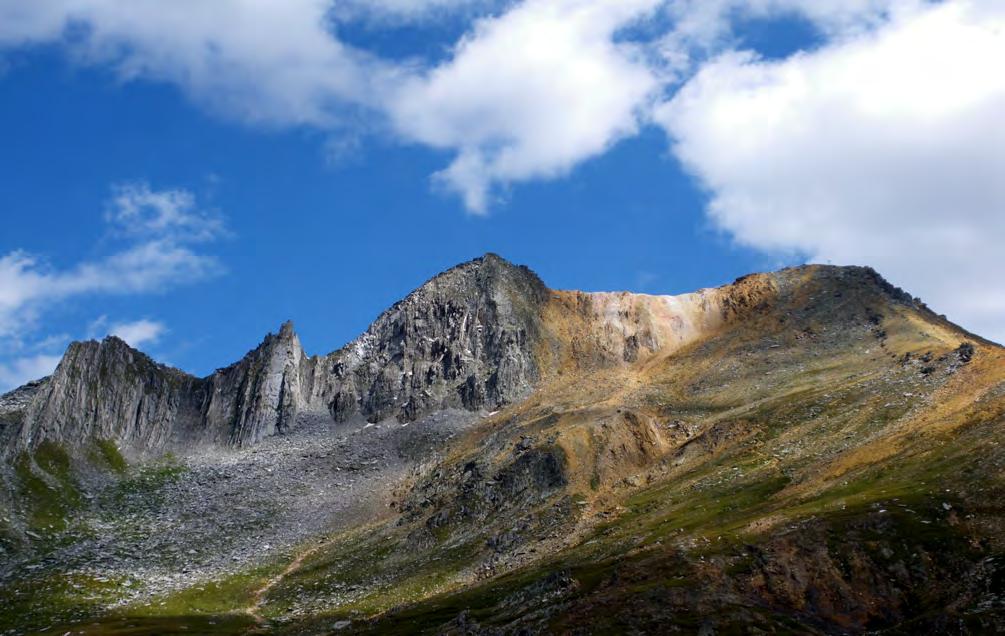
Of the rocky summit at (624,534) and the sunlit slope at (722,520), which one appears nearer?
the sunlit slope at (722,520)

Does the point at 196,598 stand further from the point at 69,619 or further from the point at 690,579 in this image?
the point at 690,579

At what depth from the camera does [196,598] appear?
154875 mm

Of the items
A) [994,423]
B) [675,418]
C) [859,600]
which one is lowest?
[859,600]

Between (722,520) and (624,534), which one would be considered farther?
(624,534)

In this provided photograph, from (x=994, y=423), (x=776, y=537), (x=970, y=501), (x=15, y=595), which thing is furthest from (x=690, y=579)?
(x=15, y=595)

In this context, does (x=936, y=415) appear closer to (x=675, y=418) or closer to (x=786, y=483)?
(x=786, y=483)

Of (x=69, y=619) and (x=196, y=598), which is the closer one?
(x=69, y=619)

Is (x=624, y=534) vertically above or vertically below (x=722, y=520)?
below

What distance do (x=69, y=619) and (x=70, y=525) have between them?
4714 cm

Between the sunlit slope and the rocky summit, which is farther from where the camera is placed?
the rocky summit

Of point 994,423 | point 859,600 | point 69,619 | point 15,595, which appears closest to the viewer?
point 859,600

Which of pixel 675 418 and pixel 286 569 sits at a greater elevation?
pixel 675 418

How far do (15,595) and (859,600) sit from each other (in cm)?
12925

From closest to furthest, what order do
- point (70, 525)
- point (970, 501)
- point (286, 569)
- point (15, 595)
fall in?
point (970, 501) → point (15, 595) → point (286, 569) → point (70, 525)
